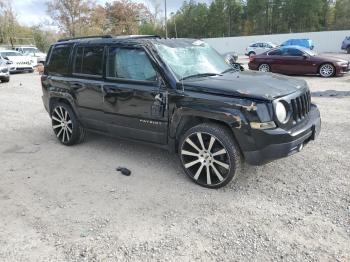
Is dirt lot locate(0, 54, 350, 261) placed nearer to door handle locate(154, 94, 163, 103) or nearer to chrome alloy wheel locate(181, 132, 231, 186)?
chrome alloy wheel locate(181, 132, 231, 186)

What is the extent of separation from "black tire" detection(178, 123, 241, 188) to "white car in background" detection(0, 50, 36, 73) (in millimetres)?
19690

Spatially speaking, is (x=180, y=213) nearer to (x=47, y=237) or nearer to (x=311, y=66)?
(x=47, y=237)

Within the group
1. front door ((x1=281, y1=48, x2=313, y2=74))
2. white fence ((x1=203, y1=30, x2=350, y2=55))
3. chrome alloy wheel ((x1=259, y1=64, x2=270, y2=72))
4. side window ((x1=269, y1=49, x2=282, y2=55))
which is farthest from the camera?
white fence ((x1=203, y1=30, x2=350, y2=55))

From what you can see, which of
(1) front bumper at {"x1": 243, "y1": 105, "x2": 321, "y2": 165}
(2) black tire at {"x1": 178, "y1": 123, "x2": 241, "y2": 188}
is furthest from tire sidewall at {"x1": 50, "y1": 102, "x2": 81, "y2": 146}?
(1) front bumper at {"x1": 243, "y1": 105, "x2": 321, "y2": 165}

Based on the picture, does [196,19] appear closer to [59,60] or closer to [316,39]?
[316,39]

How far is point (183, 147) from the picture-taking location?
4539 mm

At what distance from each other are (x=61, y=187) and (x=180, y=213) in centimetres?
171

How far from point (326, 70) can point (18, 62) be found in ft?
55.6

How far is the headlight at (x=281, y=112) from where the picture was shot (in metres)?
3.98

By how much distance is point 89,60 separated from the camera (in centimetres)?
564

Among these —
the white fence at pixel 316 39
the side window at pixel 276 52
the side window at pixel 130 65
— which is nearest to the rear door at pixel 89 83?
the side window at pixel 130 65

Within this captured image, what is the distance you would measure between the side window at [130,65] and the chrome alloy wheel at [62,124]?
1.40 meters

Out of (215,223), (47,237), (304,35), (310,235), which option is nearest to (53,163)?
(47,237)

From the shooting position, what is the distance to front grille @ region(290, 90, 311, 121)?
4238 millimetres
